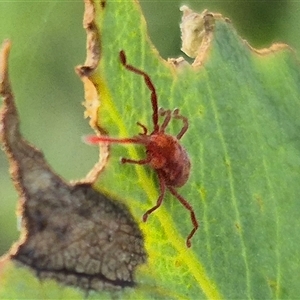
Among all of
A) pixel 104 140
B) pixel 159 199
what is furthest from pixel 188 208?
pixel 104 140

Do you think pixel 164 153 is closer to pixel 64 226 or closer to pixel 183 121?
pixel 183 121

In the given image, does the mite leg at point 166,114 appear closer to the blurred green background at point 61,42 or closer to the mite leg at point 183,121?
the mite leg at point 183,121

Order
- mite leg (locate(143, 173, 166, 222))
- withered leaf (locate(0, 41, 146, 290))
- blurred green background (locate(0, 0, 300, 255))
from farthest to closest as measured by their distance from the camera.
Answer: blurred green background (locate(0, 0, 300, 255))
mite leg (locate(143, 173, 166, 222))
withered leaf (locate(0, 41, 146, 290))

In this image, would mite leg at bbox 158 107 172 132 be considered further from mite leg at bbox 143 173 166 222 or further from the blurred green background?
the blurred green background

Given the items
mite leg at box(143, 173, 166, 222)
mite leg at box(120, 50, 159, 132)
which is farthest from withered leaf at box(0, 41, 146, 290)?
mite leg at box(120, 50, 159, 132)

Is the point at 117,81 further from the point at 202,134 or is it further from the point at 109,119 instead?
the point at 202,134

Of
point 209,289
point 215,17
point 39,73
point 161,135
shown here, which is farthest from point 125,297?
point 39,73
